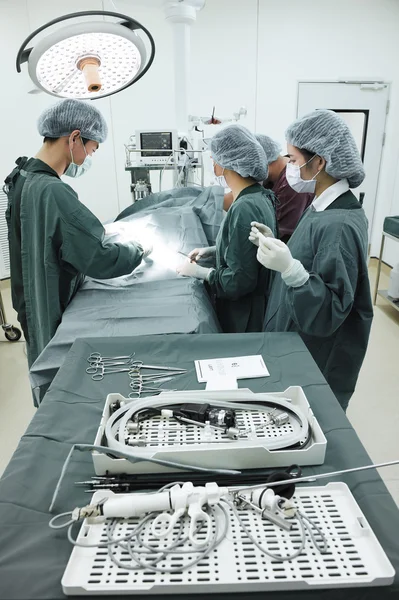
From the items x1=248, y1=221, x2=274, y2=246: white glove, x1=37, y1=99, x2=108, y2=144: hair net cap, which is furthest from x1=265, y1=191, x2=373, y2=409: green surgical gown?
x1=37, y1=99, x2=108, y2=144: hair net cap

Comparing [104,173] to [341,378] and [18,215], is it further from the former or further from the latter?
[341,378]

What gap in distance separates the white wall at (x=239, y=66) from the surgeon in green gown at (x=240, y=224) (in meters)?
2.58

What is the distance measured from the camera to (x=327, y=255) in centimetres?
136

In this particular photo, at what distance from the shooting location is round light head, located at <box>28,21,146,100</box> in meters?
0.83

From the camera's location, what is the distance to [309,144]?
1472 millimetres

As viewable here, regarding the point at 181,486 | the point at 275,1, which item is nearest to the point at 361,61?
the point at 275,1

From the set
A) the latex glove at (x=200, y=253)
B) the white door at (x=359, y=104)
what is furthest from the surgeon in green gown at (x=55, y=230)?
the white door at (x=359, y=104)

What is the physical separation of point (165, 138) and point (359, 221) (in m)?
1.65

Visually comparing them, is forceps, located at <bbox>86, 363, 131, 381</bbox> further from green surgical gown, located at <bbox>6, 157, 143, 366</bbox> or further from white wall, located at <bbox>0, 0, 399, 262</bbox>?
white wall, located at <bbox>0, 0, 399, 262</bbox>

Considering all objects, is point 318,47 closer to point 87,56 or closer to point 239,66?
point 239,66

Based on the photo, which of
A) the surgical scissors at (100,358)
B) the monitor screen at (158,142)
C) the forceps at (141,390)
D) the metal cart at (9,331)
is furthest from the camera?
the metal cart at (9,331)

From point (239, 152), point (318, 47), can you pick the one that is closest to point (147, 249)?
point (239, 152)

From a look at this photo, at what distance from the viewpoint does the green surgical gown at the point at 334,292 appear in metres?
1.33

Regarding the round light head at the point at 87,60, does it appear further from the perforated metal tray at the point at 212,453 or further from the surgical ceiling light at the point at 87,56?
the perforated metal tray at the point at 212,453
